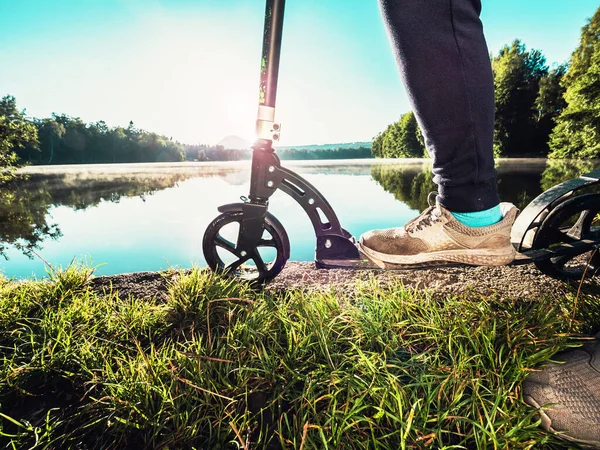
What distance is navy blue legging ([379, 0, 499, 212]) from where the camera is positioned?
1.16m

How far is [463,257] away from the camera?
154 cm

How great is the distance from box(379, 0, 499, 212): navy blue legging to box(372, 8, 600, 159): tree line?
30.0 m

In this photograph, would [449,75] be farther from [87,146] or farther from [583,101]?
[87,146]

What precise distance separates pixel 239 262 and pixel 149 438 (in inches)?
47.9

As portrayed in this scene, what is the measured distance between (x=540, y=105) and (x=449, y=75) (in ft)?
134

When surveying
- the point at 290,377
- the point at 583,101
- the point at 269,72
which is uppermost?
the point at 583,101

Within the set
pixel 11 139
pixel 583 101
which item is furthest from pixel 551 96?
pixel 11 139

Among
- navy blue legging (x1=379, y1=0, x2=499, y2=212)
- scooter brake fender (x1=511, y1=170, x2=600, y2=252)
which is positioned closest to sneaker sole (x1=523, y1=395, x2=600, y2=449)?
navy blue legging (x1=379, y1=0, x2=499, y2=212)

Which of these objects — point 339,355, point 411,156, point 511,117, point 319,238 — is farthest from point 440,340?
point 411,156

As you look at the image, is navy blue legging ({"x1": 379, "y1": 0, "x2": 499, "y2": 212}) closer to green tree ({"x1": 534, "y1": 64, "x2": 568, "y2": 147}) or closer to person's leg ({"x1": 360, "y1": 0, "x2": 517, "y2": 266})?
person's leg ({"x1": 360, "y1": 0, "x2": 517, "y2": 266})

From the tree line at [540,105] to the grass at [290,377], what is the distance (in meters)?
30.1

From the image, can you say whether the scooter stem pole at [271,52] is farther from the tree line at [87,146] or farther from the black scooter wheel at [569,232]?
the tree line at [87,146]

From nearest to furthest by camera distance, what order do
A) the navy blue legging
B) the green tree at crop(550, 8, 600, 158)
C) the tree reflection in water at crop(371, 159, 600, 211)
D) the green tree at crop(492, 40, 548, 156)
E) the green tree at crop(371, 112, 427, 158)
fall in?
the navy blue legging, the tree reflection in water at crop(371, 159, 600, 211), the green tree at crop(550, 8, 600, 158), the green tree at crop(492, 40, 548, 156), the green tree at crop(371, 112, 427, 158)

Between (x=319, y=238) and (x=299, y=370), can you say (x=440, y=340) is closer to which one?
(x=299, y=370)
